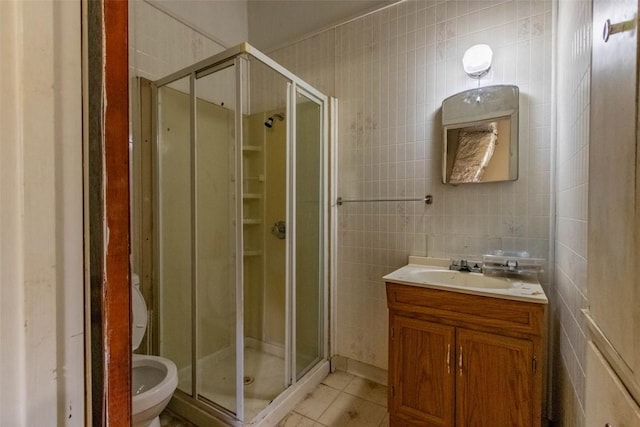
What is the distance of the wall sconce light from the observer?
1.57m

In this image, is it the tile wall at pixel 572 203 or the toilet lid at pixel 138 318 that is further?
the toilet lid at pixel 138 318

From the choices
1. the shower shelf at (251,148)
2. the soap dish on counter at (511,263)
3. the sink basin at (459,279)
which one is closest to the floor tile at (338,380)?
the sink basin at (459,279)

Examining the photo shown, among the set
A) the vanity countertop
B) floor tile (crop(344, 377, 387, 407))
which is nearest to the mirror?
the vanity countertop

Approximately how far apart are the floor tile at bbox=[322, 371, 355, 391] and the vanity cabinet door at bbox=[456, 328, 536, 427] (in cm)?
80

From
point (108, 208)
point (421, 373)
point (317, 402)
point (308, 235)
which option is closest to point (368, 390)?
point (317, 402)

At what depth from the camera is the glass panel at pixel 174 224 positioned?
1.82 metres

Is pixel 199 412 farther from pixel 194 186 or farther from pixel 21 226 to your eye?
pixel 21 226

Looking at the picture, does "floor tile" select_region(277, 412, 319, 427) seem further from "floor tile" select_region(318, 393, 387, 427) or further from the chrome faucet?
the chrome faucet

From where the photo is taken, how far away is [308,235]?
6.68 ft

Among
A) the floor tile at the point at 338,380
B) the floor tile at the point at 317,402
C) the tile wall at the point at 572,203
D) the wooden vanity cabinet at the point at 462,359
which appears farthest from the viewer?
the floor tile at the point at 338,380

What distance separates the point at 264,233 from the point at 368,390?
1.20m

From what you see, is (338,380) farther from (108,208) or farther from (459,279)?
(108,208)

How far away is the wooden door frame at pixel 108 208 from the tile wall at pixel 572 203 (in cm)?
115

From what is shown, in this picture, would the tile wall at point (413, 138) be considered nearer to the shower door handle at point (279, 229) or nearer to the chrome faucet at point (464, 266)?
the chrome faucet at point (464, 266)
